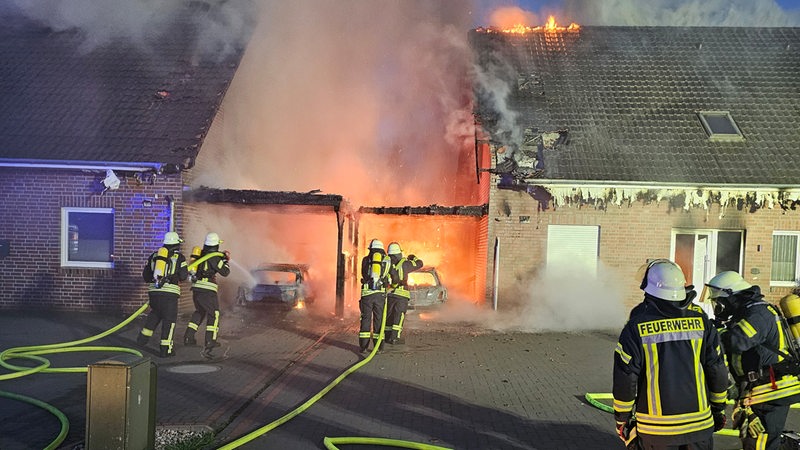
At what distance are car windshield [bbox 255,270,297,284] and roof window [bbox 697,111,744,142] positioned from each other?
960 centimetres

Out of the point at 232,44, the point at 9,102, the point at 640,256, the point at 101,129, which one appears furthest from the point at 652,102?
the point at 9,102

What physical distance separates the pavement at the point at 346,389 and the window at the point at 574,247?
2.09 meters

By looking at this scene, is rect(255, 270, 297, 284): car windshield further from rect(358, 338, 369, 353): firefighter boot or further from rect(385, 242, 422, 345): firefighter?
rect(358, 338, 369, 353): firefighter boot

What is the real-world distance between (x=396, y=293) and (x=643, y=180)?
227 inches

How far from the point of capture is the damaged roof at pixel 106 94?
11484 mm

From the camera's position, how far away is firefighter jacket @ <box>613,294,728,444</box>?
3.20 metres

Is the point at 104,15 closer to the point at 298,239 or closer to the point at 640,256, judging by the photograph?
the point at 298,239

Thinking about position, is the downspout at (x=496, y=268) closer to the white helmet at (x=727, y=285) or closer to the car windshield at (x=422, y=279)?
the car windshield at (x=422, y=279)

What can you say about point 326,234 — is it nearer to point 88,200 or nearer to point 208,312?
point 88,200

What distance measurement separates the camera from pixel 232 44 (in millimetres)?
13805

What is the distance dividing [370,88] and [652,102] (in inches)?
334

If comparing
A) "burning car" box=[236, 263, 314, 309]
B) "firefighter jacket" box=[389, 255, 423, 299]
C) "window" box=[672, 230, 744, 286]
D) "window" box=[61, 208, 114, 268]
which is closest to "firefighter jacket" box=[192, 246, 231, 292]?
"firefighter jacket" box=[389, 255, 423, 299]

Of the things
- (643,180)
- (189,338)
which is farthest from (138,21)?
(643,180)

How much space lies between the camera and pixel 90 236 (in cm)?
1171
